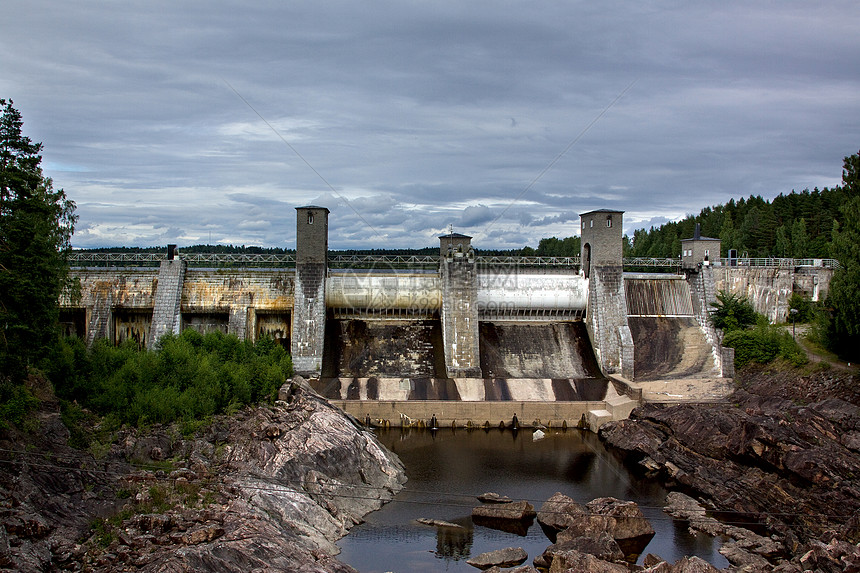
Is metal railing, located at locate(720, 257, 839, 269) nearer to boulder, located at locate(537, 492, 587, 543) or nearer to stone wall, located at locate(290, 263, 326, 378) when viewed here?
boulder, located at locate(537, 492, 587, 543)

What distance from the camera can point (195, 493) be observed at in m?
22.1

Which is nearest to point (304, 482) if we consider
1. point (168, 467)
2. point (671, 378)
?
point (168, 467)

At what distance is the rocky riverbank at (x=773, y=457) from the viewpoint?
22.6m

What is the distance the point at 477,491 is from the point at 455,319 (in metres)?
13.4

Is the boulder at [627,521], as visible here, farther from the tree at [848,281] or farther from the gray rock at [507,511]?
the tree at [848,281]

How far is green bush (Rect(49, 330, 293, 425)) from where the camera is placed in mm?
27969

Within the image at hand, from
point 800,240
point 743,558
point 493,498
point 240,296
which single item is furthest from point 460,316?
point 800,240

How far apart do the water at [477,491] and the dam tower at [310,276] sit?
8033mm

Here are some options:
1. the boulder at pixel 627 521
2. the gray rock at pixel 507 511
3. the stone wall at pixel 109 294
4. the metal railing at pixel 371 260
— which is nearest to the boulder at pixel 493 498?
the gray rock at pixel 507 511

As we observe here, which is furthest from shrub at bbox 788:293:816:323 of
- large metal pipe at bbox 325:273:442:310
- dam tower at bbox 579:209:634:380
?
large metal pipe at bbox 325:273:442:310

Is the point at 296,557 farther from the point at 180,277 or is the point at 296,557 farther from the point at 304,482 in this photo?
the point at 180,277

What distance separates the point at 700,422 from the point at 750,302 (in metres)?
16.0

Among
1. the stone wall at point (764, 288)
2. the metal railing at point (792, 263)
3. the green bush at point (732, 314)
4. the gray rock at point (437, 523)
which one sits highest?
the metal railing at point (792, 263)

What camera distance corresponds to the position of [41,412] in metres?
24.6
